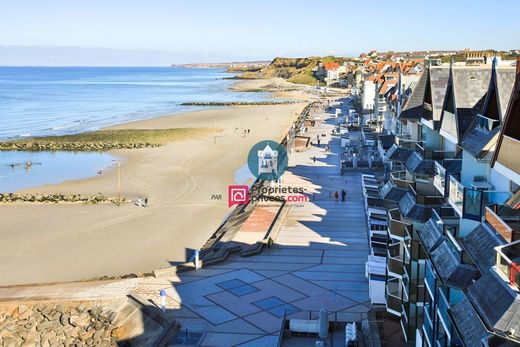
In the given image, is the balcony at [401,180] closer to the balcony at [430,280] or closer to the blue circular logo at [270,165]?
the balcony at [430,280]

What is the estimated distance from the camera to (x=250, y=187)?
43.6m

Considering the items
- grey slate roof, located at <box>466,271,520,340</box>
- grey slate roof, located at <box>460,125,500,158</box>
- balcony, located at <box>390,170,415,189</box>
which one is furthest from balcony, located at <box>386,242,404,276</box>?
grey slate roof, located at <box>466,271,520,340</box>

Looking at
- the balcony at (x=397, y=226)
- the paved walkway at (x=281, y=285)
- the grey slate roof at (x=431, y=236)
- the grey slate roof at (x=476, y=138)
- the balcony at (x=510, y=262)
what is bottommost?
the paved walkway at (x=281, y=285)

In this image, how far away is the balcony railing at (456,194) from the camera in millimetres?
11677

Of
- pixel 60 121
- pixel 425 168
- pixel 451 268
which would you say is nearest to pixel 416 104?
pixel 425 168

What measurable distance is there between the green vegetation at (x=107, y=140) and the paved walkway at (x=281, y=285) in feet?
125

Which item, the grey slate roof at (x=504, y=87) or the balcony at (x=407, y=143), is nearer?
the grey slate roof at (x=504, y=87)

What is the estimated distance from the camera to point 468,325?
7461 mm

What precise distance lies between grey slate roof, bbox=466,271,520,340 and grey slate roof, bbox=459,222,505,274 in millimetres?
833

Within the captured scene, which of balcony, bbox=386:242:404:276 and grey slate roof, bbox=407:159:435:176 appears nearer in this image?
grey slate roof, bbox=407:159:435:176

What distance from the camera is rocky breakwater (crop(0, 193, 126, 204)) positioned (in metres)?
40.7

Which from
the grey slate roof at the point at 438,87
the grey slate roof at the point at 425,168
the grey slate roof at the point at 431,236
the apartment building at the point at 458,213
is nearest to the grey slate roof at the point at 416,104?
the apartment building at the point at 458,213

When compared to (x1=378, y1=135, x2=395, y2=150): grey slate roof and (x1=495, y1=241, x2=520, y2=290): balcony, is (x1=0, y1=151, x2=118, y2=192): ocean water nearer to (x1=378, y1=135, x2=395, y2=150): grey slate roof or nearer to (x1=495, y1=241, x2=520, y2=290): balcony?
(x1=378, y1=135, x2=395, y2=150): grey slate roof

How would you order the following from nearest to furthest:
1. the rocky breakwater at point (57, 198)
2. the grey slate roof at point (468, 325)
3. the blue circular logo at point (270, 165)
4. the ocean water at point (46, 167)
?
the grey slate roof at point (468, 325), the rocky breakwater at point (57, 198), the blue circular logo at point (270, 165), the ocean water at point (46, 167)
